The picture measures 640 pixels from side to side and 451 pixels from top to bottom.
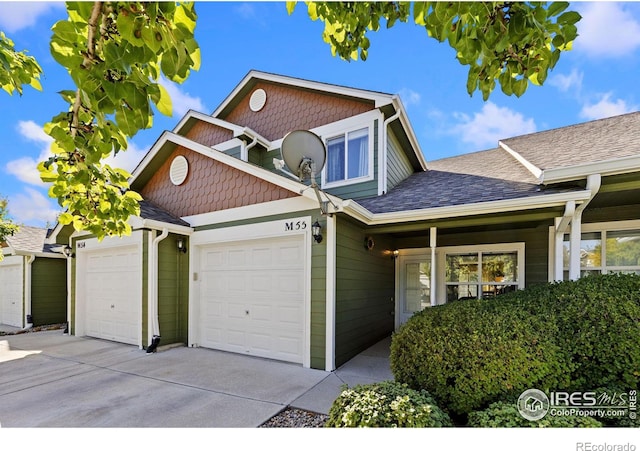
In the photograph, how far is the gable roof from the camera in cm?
475

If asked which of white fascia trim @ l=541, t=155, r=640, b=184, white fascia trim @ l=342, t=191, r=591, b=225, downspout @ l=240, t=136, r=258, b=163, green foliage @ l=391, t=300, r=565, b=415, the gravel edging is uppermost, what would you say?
downspout @ l=240, t=136, r=258, b=163

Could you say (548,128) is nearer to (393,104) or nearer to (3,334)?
(393,104)

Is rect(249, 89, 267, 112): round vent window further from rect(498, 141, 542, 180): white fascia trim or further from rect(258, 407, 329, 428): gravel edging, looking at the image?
rect(258, 407, 329, 428): gravel edging

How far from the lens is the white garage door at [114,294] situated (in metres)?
7.07

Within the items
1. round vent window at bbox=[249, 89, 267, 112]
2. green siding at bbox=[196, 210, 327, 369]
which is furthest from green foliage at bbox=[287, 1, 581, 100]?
round vent window at bbox=[249, 89, 267, 112]

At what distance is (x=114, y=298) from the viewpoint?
7.52 meters

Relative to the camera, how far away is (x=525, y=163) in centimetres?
657

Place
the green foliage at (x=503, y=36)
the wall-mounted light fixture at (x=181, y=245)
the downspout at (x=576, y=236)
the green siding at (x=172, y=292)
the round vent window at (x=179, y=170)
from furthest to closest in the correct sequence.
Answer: the round vent window at (x=179, y=170)
the wall-mounted light fixture at (x=181, y=245)
the green siding at (x=172, y=292)
the downspout at (x=576, y=236)
the green foliage at (x=503, y=36)

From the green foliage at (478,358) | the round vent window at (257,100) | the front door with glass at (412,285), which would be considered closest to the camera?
the green foliage at (478,358)

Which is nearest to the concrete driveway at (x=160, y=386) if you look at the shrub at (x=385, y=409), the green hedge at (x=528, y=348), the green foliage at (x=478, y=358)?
the shrub at (x=385, y=409)

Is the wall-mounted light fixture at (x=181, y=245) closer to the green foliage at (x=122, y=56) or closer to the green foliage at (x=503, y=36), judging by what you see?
the green foliage at (x=122, y=56)

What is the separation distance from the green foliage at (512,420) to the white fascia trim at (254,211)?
3647 mm

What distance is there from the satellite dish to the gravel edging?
3.05m
